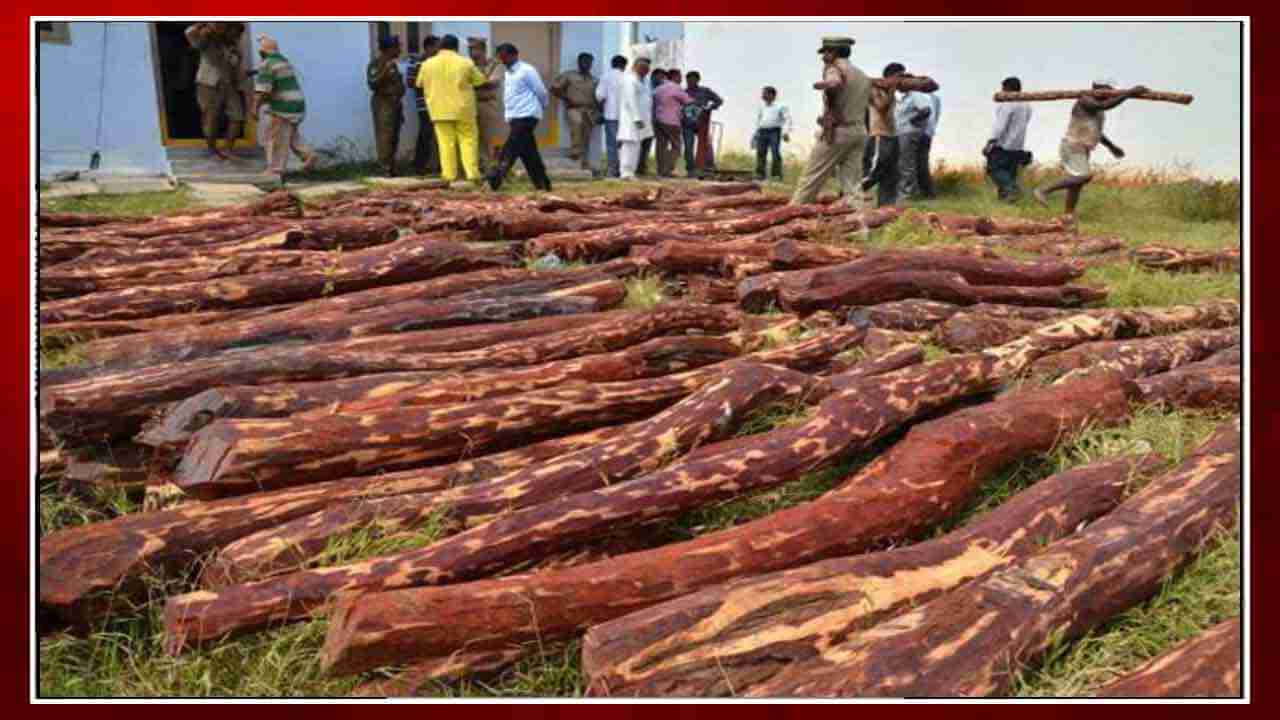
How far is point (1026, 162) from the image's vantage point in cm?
789

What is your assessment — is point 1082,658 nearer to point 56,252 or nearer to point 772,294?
point 772,294

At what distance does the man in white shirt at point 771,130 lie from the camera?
8.03m

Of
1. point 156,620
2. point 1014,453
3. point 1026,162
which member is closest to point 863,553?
point 1014,453

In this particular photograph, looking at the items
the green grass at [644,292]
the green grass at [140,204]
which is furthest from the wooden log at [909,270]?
the green grass at [140,204]

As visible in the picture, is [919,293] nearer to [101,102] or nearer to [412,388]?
[412,388]

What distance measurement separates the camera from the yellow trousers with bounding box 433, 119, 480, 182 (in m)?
12.2

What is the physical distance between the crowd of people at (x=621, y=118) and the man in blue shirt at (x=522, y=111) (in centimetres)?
2

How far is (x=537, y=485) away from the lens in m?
3.24

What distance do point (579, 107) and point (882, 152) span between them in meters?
5.19

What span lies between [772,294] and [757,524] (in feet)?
10.1

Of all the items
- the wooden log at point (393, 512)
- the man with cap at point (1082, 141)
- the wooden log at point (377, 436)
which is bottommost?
the wooden log at point (393, 512)

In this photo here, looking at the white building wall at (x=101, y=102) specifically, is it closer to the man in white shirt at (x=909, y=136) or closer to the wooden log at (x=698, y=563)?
the wooden log at (x=698, y=563)

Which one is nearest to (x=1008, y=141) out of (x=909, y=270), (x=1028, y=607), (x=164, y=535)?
(x=909, y=270)

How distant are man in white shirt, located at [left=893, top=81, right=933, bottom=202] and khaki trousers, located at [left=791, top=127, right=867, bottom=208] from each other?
476mm
